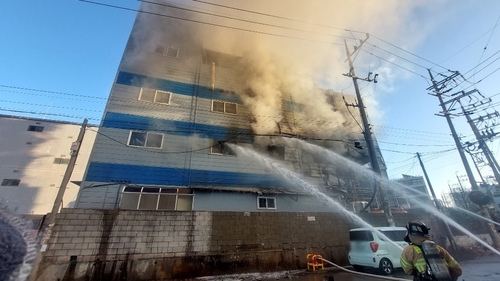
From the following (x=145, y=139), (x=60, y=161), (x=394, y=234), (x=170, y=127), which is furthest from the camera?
(x=60, y=161)

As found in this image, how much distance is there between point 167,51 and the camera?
15.5 metres

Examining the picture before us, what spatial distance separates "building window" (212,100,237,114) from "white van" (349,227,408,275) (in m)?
10.1

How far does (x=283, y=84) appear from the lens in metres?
17.3

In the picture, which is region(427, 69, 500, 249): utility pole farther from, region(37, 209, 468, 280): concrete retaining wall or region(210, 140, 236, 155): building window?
region(210, 140, 236, 155): building window

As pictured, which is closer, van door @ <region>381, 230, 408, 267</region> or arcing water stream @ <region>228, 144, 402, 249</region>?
van door @ <region>381, 230, 408, 267</region>

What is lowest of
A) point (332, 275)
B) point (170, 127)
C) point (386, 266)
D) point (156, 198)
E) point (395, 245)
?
point (332, 275)

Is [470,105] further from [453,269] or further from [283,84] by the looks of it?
[453,269]

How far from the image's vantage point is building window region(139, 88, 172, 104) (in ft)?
43.4

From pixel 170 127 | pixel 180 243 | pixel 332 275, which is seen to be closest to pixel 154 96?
pixel 170 127

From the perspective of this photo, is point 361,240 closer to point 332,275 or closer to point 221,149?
point 332,275

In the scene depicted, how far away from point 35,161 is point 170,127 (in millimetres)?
16140

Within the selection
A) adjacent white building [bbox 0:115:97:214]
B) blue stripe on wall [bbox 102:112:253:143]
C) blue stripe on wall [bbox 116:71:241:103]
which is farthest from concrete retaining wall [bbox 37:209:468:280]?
adjacent white building [bbox 0:115:97:214]

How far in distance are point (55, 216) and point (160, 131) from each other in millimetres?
6125

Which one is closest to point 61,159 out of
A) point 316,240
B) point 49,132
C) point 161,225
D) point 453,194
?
point 49,132
